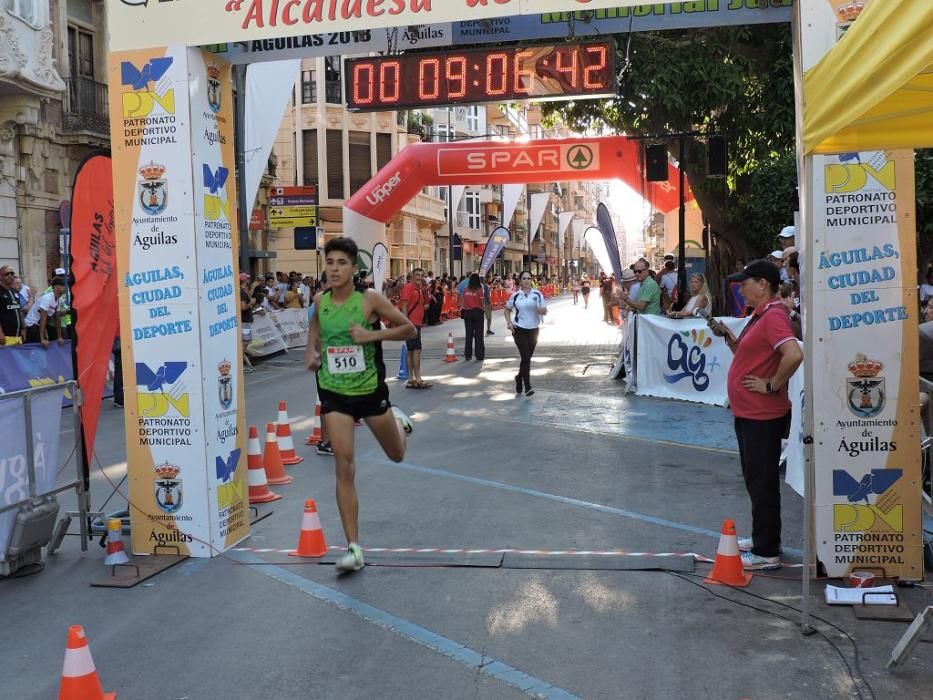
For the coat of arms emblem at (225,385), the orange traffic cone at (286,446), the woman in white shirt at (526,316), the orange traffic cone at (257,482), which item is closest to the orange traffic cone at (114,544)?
the coat of arms emblem at (225,385)

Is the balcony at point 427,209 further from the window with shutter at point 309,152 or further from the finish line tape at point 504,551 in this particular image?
the finish line tape at point 504,551

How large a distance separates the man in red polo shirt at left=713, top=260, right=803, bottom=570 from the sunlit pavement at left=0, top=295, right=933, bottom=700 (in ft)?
0.93

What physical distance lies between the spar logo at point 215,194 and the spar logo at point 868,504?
413 cm

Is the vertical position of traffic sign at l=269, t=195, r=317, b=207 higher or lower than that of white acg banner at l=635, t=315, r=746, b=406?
higher

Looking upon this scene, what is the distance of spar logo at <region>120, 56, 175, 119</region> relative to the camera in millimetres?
5898

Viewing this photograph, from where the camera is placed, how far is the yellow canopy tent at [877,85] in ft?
10.5

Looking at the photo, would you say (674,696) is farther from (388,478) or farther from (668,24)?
(388,478)

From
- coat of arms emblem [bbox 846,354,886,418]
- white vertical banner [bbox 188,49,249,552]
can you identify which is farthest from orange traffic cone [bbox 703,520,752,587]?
white vertical banner [bbox 188,49,249,552]

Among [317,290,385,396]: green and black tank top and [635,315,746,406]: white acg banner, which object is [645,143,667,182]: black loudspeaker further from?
[317,290,385,396]: green and black tank top

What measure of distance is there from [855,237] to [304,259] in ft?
136

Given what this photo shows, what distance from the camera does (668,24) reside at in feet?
19.7

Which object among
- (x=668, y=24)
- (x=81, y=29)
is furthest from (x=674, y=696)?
(x=81, y=29)

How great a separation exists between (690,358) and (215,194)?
28.7 feet

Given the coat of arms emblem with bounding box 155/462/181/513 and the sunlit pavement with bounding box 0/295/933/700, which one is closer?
the sunlit pavement with bounding box 0/295/933/700
